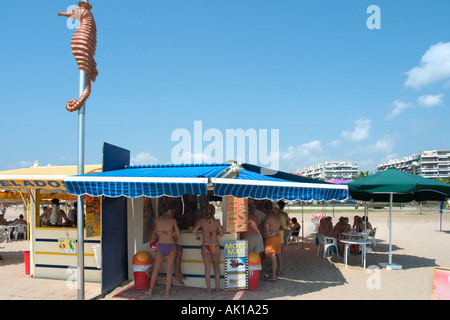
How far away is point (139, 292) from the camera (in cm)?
564

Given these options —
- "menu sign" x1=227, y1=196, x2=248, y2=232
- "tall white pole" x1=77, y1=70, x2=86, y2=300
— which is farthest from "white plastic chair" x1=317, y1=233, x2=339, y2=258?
"tall white pole" x1=77, y1=70, x2=86, y2=300

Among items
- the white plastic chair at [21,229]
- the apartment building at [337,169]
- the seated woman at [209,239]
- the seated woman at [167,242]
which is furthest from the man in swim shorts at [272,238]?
the apartment building at [337,169]

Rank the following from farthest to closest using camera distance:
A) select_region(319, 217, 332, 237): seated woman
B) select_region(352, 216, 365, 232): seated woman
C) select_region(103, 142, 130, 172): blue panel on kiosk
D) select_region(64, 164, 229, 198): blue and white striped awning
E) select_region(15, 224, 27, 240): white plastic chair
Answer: select_region(15, 224, 27, 240): white plastic chair → select_region(352, 216, 365, 232): seated woman → select_region(319, 217, 332, 237): seated woman → select_region(103, 142, 130, 172): blue panel on kiosk → select_region(64, 164, 229, 198): blue and white striped awning

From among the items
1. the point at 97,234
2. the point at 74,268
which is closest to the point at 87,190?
the point at 97,234

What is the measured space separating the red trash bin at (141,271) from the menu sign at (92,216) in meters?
1.05

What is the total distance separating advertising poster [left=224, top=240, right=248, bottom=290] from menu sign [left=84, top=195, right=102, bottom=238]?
2691 millimetres

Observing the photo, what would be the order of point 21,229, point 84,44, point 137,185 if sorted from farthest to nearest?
point 21,229, point 84,44, point 137,185

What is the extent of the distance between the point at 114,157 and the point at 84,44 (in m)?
2.26

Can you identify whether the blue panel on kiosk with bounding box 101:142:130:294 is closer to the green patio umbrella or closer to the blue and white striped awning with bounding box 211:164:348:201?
the blue and white striped awning with bounding box 211:164:348:201

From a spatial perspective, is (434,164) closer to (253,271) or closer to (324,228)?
(324,228)

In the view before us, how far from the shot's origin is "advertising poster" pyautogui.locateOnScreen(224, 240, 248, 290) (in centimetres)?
567

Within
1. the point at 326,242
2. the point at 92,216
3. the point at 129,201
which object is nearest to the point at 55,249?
the point at 92,216

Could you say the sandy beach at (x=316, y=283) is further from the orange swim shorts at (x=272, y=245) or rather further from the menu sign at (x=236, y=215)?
the menu sign at (x=236, y=215)

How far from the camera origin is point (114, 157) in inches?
250
